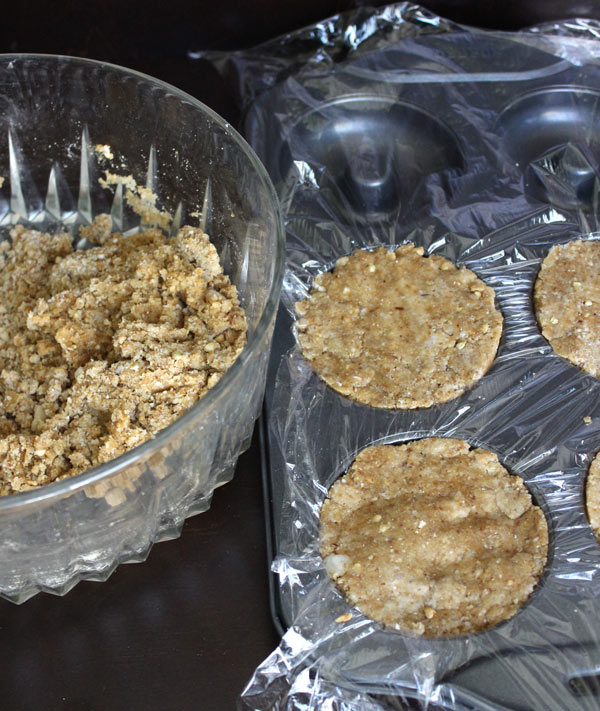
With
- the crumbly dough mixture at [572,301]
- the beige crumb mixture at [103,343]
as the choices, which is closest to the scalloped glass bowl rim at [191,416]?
the beige crumb mixture at [103,343]

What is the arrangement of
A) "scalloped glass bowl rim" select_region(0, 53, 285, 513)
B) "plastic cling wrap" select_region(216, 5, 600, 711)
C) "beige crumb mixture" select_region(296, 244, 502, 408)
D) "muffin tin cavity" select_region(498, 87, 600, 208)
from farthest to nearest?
"muffin tin cavity" select_region(498, 87, 600, 208)
"beige crumb mixture" select_region(296, 244, 502, 408)
"plastic cling wrap" select_region(216, 5, 600, 711)
"scalloped glass bowl rim" select_region(0, 53, 285, 513)

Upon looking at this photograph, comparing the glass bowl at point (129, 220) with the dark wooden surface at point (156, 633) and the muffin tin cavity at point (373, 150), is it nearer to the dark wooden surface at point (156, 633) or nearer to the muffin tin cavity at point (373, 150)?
the dark wooden surface at point (156, 633)

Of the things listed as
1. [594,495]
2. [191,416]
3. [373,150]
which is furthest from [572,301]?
[191,416]

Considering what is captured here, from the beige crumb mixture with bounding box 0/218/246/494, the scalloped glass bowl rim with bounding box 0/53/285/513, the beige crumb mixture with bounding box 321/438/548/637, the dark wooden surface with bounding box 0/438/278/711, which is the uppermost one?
the scalloped glass bowl rim with bounding box 0/53/285/513

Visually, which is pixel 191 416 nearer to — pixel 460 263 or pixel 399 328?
pixel 399 328

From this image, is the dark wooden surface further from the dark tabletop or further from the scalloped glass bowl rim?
the scalloped glass bowl rim

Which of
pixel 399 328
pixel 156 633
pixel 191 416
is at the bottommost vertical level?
pixel 156 633

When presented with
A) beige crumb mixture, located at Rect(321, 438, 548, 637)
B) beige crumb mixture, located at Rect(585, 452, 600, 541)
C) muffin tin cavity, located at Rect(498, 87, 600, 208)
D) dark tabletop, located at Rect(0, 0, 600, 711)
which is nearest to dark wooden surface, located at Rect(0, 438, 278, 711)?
dark tabletop, located at Rect(0, 0, 600, 711)
